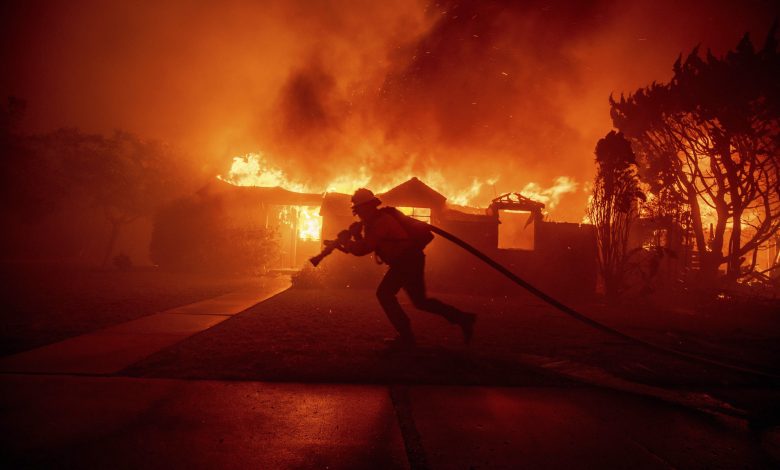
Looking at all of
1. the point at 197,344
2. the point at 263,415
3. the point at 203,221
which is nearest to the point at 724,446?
the point at 263,415

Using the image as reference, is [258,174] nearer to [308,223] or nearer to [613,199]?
[308,223]

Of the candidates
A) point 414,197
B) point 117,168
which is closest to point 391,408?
point 414,197

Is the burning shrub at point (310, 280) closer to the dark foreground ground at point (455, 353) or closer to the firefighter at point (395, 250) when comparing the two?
the dark foreground ground at point (455, 353)

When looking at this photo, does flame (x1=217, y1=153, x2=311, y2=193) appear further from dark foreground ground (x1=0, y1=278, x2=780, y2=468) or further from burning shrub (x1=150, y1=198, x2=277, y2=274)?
dark foreground ground (x1=0, y1=278, x2=780, y2=468)

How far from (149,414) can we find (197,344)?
6.48 feet

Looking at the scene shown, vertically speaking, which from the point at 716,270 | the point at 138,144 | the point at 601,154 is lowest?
the point at 716,270

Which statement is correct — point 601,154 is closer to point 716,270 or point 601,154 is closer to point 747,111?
point 747,111

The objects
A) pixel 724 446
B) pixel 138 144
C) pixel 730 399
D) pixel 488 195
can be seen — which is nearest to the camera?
pixel 724 446

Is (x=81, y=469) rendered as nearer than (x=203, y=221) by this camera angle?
Yes

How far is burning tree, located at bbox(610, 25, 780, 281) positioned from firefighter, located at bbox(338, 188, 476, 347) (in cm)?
1370

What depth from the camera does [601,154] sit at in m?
11.2

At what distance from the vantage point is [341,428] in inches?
97.8

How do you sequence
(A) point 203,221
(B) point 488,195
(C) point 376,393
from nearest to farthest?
(C) point 376,393 < (A) point 203,221 < (B) point 488,195

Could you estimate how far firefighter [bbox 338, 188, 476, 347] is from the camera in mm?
4434
